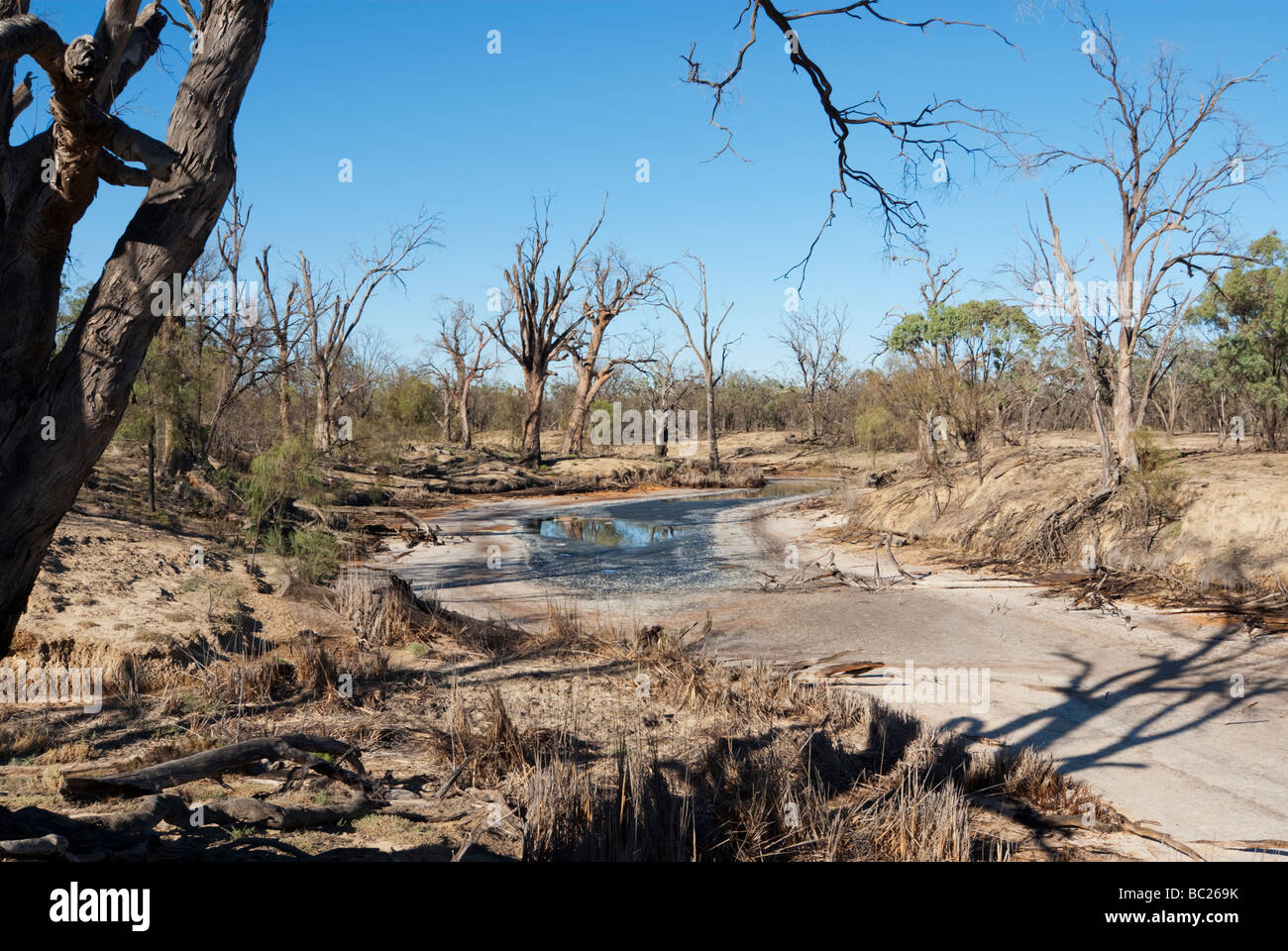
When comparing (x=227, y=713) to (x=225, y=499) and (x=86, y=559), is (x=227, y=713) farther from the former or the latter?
(x=225, y=499)

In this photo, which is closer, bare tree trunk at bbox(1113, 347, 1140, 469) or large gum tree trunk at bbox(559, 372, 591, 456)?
bare tree trunk at bbox(1113, 347, 1140, 469)

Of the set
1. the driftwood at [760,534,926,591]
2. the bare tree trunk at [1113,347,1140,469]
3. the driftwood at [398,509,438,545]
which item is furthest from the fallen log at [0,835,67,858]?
the bare tree trunk at [1113,347,1140,469]

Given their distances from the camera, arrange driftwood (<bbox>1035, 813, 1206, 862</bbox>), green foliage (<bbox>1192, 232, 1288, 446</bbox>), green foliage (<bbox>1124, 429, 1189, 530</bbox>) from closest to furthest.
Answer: driftwood (<bbox>1035, 813, 1206, 862</bbox>), green foliage (<bbox>1124, 429, 1189, 530</bbox>), green foliage (<bbox>1192, 232, 1288, 446</bbox>)

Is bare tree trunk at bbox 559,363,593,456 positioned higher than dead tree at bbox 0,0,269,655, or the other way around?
bare tree trunk at bbox 559,363,593,456

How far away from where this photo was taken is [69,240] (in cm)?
359

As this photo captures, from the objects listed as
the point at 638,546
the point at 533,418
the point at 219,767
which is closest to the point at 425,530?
the point at 638,546

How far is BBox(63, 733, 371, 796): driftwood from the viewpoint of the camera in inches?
165

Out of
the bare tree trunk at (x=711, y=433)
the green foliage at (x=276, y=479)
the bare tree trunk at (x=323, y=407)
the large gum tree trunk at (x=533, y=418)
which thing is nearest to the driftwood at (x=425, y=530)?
the green foliage at (x=276, y=479)

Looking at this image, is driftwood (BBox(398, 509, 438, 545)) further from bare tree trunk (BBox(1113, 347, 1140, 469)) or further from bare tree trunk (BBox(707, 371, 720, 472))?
bare tree trunk (BBox(707, 371, 720, 472))

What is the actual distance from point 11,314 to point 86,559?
20.5 ft

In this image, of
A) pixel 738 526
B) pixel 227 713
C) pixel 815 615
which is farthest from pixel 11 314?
pixel 738 526

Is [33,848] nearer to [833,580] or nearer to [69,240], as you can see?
[69,240]

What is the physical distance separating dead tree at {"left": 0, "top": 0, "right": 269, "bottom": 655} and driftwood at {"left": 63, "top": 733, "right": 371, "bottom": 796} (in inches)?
50.6

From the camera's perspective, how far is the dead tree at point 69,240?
3.19 metres
